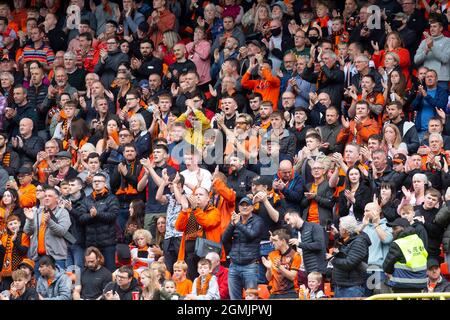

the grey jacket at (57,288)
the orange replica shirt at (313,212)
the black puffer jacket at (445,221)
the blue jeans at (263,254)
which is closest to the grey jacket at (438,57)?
the orange replica shirt at (313,212)

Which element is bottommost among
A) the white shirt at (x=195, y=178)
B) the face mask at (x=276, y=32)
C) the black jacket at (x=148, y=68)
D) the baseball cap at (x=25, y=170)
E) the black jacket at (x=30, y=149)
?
the white shirt at (x=195, y=178)

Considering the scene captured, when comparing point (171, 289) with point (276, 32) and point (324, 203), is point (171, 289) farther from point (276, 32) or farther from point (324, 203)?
point (276, 32)

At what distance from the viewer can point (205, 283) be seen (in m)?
17.1

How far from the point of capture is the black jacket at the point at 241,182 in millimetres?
18188

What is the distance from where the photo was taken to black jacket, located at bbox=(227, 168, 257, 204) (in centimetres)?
1819

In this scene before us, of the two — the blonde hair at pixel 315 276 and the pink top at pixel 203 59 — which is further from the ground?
the pink top at pixel 203 59

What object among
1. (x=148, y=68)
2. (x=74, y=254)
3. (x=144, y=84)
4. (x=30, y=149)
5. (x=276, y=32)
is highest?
(x=276, y=32)

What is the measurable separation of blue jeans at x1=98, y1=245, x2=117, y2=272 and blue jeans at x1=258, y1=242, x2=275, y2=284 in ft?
5.91

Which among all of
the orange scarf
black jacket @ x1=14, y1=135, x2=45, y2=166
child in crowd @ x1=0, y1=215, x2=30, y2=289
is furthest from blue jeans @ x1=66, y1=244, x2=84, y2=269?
black jacket @ x1=14, y1=135, x2=45, y2=166

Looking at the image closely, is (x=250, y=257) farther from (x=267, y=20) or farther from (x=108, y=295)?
(x=267, y=20)

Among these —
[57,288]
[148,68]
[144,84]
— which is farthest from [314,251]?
[148,68]

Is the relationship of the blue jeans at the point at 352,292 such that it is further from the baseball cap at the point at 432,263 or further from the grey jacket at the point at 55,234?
the grey jacket at the point at 55,234

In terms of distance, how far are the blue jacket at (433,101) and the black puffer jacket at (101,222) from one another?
13.3 ft

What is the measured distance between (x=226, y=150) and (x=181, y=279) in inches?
91.9
